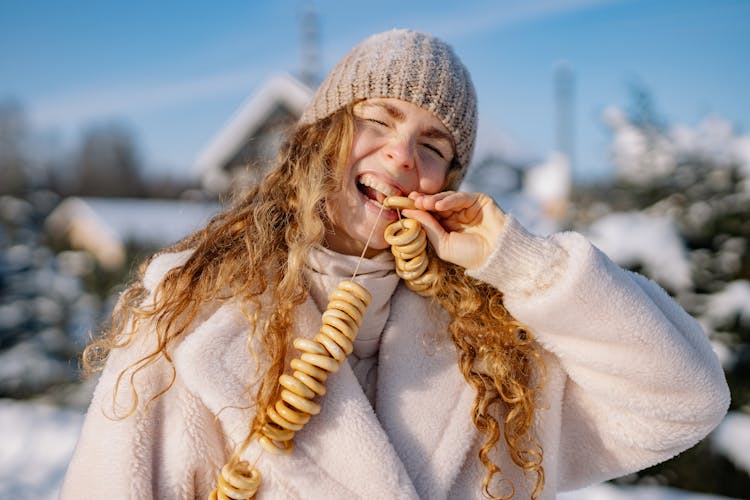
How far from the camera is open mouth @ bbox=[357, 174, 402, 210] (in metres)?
1.78

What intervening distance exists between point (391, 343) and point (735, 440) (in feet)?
10.9

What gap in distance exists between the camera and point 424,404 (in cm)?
171

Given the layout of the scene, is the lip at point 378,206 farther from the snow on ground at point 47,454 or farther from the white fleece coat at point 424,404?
the snow on ground at point 47,454

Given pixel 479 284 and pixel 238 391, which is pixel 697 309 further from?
pixel 238 391

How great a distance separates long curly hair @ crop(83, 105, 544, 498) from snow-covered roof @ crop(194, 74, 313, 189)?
10.5 meters

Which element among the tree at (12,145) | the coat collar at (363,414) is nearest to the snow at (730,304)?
the coat collar at (363,414)

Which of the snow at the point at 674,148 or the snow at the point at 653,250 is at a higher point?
the snow at the point at 674,148

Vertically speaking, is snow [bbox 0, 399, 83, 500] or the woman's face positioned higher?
the woman's face

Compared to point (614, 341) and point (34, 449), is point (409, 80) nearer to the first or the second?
point (614, 341)

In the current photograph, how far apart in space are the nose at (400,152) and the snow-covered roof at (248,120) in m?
10.5

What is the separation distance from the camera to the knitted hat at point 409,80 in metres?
1.81

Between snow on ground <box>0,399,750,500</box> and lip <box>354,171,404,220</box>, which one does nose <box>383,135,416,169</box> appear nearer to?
lip <box>354,171,404,220</box>

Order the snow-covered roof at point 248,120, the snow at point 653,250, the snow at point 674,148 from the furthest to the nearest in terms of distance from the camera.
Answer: the snow-covered roof at point 248,120
the snow at point 674,148
the snow at point 653,250

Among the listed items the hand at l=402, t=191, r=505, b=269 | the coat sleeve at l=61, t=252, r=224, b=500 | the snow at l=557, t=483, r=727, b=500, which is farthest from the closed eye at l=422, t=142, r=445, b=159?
the snow at l=557, t=483, r=727, b=500
